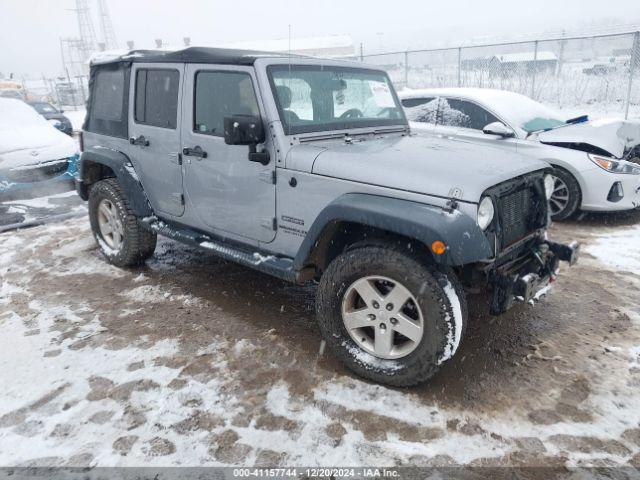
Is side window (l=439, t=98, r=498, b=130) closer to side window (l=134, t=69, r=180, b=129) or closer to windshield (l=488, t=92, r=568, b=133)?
windshield (l=488, t=92, r=568, b=133)

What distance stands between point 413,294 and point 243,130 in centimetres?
149

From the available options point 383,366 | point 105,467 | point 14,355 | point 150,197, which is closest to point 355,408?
point 383,366

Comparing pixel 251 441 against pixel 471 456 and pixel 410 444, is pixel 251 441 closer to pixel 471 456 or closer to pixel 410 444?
pixel 410 444

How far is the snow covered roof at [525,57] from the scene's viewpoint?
13.4m

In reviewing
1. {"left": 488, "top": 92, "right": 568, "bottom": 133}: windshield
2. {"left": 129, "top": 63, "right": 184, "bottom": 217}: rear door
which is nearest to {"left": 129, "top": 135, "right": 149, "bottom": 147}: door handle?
{"left": 129, "top": 63, "right": 184, "bottom": 217}: rear door

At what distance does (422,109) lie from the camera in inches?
275

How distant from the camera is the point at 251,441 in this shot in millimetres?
2564

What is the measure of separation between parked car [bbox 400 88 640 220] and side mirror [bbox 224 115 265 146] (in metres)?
3.58

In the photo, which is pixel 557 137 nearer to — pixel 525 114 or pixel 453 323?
pixel 525 114

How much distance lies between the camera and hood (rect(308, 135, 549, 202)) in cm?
271

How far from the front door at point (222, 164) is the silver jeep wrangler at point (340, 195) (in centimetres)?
1

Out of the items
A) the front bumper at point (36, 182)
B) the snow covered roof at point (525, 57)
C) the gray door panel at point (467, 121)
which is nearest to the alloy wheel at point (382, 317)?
the gray door panel at point (467, 121)

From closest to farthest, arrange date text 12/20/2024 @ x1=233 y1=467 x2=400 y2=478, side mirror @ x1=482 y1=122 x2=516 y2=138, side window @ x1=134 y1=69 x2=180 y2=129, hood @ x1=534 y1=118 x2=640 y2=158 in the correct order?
date text 12/20/2024 @ x1=233 y1=467 x2=400 y2=478 < side window @ x1=134 y1=69 x2=180 y2=129 < side mirror @ x1=482 y1=122 x2=516 y2=138 < hood @ x1=534 y1=118 x2=640 y2=158

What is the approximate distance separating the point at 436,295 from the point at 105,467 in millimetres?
1906
